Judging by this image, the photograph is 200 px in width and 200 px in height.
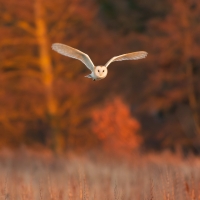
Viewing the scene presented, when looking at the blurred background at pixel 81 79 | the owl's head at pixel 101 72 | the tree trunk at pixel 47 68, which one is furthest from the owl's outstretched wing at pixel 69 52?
the tree trunk at pixel 47 68

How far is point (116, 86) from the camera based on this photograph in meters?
22.4

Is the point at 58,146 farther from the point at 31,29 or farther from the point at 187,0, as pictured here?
the point at 187,0

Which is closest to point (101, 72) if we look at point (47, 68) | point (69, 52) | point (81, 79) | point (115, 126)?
point (69, 52)

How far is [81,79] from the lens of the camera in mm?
20828

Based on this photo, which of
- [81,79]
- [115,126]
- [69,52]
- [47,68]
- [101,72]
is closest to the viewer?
[101,72]

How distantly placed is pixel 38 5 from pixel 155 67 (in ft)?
13.4

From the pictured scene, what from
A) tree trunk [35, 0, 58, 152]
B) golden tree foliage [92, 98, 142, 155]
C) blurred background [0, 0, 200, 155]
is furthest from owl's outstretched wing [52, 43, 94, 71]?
tree trunk [35, 0, 58, 152]

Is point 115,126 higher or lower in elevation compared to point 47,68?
lower

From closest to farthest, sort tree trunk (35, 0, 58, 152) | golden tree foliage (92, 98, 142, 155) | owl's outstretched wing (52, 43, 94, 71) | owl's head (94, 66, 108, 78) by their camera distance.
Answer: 1. owl's head (94, 66, 108, 78)
2. owl's outstretched wing (52, 43, 94, 71)
3. golden tree foliage (92, 98, 142, 155)
4. tree trunk (35, 0, 58, 152)

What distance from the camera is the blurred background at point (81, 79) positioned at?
66.2 feet

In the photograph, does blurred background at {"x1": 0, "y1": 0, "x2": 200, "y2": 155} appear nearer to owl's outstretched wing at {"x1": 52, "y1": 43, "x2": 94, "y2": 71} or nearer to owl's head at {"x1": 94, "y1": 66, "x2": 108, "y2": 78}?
owl's outstretched wing at {"x1": 52, "y1": 43, "x2": 94, "y2": 71}

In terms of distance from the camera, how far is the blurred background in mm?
20188

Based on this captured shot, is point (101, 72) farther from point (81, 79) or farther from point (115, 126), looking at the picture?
point (81, 79)

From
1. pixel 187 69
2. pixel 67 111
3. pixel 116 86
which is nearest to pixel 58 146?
pixel 67 111
